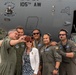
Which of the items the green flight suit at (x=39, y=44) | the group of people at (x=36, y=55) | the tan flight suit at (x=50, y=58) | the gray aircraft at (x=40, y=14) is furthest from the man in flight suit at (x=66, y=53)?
the gray aircraft at (x=40, y=14)

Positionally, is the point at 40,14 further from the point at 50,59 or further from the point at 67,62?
the point at 50,59

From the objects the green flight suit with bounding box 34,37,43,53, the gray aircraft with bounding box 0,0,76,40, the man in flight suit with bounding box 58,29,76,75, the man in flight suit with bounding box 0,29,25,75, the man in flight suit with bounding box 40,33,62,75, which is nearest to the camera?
the man in flight suit with bounding box 0,29,25,75

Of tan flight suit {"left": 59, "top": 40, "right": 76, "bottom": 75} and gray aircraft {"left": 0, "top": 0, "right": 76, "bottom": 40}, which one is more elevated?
gray aircraft {"left": 0, "top": 0, "right": 76, "bottom": 40}

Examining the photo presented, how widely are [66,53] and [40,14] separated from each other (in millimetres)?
2979

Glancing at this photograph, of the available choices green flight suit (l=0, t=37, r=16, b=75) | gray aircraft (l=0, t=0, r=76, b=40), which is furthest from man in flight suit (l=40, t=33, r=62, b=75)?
gray aircraft (l=0, t=0, r=76, b=40)

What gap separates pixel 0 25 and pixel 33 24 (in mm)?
1245

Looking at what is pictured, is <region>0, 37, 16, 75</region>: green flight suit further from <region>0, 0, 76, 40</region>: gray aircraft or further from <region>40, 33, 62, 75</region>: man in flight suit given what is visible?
<region>0, 0, 76, 40</region>: gray aircraft

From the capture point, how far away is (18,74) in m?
7.17

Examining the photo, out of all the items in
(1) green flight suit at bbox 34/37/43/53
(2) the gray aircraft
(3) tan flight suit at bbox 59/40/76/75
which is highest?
(2) the gray aircraft

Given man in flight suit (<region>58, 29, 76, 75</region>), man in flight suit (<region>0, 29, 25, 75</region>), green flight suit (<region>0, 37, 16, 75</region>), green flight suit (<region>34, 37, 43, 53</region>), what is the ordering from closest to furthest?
man in flight suit (<region>0, 29, 25, 75</region>), green flight suit (<region>0, 37, 16, 75</region>), man in flight suit (<region>58, 29, 76, 75</region>), green flight suit (<region>34, 37, 43, 53</region>)

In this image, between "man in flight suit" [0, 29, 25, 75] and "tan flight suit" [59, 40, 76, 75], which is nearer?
"man in flight suit" [0, 29, 25, 75]

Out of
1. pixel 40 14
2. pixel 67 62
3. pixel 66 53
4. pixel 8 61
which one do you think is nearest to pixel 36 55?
pixel 8 61

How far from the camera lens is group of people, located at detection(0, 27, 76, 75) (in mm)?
6452

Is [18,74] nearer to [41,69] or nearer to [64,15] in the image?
[41,69]
